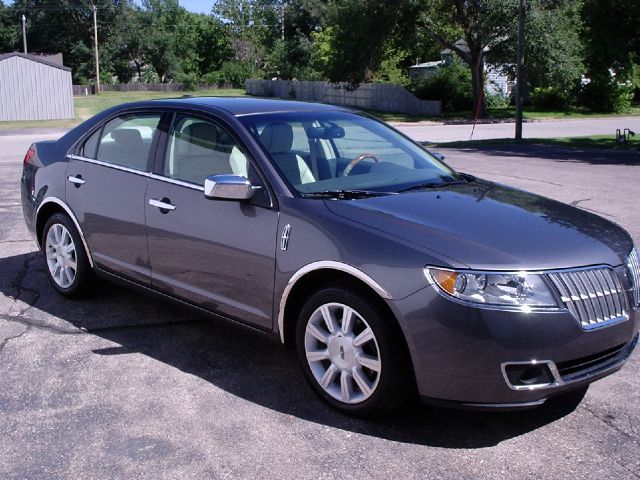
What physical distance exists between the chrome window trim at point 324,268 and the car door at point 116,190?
128cm

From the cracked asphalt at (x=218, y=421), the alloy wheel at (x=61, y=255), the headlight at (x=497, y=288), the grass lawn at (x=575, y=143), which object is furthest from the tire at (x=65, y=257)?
the grass lawn at (x=575, y=143)

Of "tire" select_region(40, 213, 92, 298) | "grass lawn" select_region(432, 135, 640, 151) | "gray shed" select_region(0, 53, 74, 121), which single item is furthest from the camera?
"gray shed" select_region(0, 53, 74, 121)

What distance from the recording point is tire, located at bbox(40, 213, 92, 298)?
577cm

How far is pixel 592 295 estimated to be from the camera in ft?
11.9

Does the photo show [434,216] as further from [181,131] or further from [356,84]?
[356,84]

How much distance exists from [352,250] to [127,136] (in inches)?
97.5

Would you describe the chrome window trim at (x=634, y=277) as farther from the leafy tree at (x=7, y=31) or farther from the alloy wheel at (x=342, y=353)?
the leafy tree at (x=7, y=31)

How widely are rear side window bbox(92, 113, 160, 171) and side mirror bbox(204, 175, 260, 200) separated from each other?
43.2 inches

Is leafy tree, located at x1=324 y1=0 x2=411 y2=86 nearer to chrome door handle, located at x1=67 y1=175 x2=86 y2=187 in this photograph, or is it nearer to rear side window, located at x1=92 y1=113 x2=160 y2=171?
rear side window, located at x1=92 y1=113 x2=160 y2=171

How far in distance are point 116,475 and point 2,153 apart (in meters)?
18.4

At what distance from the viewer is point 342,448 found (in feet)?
12.0

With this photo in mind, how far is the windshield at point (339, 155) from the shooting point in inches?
178

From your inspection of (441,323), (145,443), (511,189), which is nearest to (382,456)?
(441,323)

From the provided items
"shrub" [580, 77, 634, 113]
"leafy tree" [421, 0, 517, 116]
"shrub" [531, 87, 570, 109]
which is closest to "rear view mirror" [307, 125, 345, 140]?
"leafy tree" [421, 0, 517, 116]
